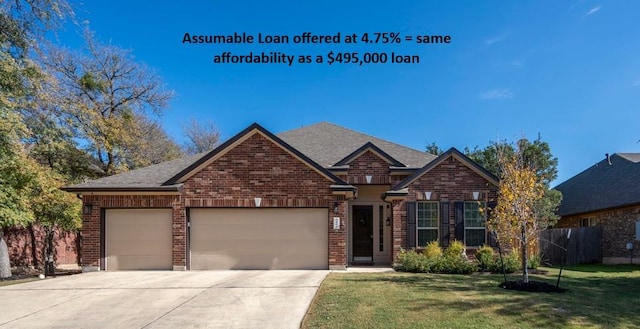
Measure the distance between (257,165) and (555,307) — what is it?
894cm

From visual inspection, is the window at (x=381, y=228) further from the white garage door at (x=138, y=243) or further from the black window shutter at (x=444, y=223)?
the white garage door at (x=138, y=243)

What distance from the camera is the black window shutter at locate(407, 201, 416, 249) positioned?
14180mm

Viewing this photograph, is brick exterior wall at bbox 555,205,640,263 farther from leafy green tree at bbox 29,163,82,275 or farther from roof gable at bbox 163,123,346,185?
leafy green tree at bbox 29,163,82,275

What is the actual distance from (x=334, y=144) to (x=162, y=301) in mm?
11588

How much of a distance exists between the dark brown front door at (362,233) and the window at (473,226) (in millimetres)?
3470

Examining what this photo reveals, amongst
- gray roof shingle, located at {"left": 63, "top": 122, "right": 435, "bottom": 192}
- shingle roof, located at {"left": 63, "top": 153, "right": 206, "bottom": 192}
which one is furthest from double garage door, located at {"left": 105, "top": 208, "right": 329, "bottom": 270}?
gray roof shingle, located at {"left": 63, "top": 122, "right": 435, "bottom": 192}

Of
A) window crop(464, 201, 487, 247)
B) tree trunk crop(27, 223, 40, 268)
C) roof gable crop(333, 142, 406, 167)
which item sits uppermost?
roof gable crop(333, 142, 406, 167)

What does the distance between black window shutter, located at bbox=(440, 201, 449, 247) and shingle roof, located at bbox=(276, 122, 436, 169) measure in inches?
85.2

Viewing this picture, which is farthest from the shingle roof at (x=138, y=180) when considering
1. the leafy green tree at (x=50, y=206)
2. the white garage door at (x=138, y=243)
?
the leafy green tree at (x=50, y=206)

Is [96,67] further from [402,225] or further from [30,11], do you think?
[402,225]

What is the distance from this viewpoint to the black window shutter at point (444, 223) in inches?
560

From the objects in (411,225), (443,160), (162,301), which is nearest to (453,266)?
(411,225)

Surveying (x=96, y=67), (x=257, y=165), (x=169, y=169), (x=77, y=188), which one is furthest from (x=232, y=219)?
(x=96, y=67)

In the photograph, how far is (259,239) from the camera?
1352cm
